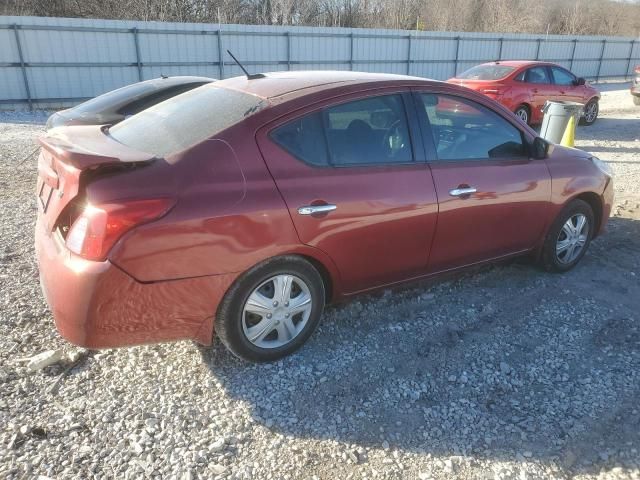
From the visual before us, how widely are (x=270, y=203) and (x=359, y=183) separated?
2.12 feet

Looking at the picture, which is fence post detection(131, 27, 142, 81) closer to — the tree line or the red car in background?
the tree line

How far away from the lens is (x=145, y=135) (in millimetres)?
3188

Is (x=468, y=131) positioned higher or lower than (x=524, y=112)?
higher

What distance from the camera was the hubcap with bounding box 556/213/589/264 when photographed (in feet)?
14.9

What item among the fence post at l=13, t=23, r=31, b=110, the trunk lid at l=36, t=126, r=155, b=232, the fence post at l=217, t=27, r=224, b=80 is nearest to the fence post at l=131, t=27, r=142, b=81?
the fence post at l=217, t=27, r=224, b=80

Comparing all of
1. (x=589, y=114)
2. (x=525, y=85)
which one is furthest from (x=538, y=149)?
(x=589, y=114)

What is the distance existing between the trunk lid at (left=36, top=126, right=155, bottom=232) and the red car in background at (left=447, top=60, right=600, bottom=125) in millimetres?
9680

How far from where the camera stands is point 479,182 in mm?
3799

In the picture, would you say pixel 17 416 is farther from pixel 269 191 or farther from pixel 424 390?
pixel 424 390

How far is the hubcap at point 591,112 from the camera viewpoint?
1334cm

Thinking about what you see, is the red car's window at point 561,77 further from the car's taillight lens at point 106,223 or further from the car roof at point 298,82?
the car's taillight lens at point 106,223

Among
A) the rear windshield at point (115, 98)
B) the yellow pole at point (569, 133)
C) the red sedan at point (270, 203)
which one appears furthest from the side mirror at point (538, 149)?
the yellow pole at point (569, 133)

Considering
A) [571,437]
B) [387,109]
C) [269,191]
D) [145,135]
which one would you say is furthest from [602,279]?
[145,135]

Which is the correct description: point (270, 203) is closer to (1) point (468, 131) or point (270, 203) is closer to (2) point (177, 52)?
(1) point (468, 131)
